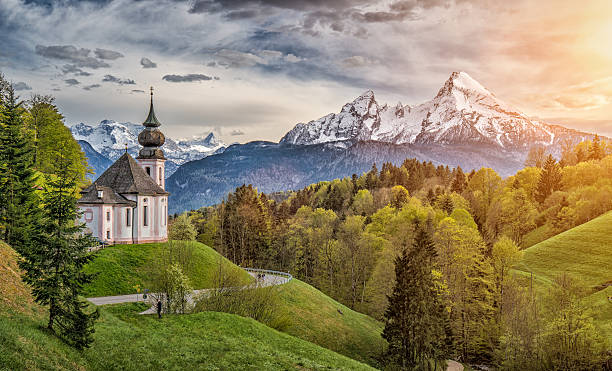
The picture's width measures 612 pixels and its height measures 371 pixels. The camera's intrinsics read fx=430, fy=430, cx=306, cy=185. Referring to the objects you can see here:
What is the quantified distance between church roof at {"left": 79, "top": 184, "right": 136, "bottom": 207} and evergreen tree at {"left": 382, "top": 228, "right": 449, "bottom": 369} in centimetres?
3482

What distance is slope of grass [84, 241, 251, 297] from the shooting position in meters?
41.4

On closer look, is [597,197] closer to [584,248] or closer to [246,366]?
[584,248]

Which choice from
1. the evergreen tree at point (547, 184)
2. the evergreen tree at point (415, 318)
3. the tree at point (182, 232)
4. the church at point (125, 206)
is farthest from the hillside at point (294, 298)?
the evergreen tree at point (547, 184)

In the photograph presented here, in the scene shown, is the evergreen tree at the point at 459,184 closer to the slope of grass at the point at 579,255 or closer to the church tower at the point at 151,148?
the slope of grass at the point at 579,255

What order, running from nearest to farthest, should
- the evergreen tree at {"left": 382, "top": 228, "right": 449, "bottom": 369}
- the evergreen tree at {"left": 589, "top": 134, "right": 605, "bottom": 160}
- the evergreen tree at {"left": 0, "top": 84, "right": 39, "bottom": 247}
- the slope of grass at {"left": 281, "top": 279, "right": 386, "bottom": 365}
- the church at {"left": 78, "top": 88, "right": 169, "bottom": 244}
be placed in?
the evergreen tree at {"left": 0, "top": 84, "right": 39, "bottom": 247} → the slope of grass at {"left": 281, "top": 279, "right": 386, "bottom": 365} → the evergreen tree at {"left": 382, "top": 228, "right": 449, "bottom": 369} → the church at {"left": 78, "top": 88, "right": 169, "bottom": 244} → the evergreen tree at {"left": 589, "top": 134, "right": 605, "bottom": 160}

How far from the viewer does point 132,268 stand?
4553cm

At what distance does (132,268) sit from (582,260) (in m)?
60.4

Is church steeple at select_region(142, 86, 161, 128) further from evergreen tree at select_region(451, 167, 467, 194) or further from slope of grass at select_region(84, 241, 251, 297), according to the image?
evergreen tree at select_region(451, 167, 467, 194)

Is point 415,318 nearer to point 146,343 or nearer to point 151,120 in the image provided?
point 146,343

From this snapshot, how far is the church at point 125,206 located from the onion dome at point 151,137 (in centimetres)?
720

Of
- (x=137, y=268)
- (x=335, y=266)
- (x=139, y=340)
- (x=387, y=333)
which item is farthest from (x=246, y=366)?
(x=335, y=266)

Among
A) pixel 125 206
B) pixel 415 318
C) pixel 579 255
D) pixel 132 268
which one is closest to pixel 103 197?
pixel 125 206

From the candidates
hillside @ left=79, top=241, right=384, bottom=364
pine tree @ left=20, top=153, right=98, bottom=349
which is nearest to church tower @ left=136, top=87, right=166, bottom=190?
hillside @ left=79, top=241, right=384, bottom=364

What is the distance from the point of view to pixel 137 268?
45812 millimetres
